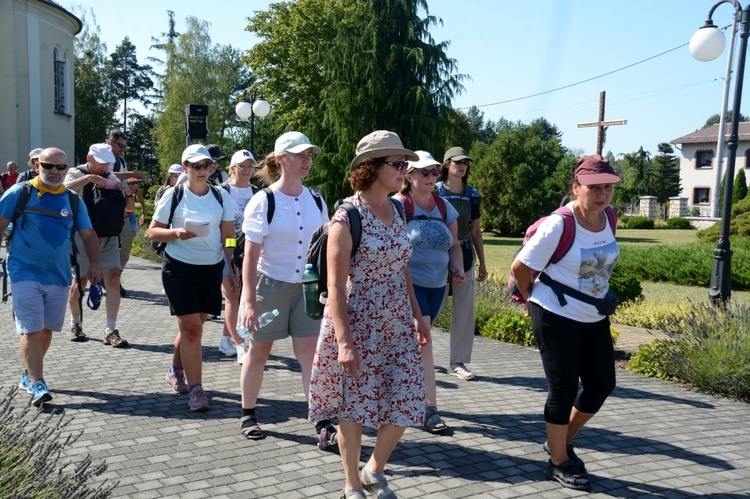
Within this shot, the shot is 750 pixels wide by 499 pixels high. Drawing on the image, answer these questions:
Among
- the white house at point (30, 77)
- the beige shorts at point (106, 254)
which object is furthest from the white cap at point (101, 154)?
the white house at point (30, 77)

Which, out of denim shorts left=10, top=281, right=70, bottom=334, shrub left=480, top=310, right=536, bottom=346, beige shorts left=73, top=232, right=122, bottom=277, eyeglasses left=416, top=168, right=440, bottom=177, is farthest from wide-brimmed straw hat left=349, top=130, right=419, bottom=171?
shrub left=480, top=310, right=536, bottom=346

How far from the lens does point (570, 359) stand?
13.9 feet

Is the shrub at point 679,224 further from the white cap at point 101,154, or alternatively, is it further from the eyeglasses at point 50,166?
the eyeglasses at point 50,166

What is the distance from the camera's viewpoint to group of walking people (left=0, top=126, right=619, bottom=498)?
3.88m

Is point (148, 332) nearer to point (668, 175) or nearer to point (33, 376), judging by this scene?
point (33, 376)

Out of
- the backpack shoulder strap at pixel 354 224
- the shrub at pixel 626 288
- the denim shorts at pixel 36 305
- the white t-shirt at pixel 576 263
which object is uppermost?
the backpack shoulder strap at pixel 354 224

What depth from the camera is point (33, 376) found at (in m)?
5.85

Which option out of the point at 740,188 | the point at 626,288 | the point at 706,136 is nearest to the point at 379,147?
the point at 626,288

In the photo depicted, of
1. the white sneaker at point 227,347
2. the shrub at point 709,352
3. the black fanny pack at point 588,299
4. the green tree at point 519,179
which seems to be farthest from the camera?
the green tree at point 519,179

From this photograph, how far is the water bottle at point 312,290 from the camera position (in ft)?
13.0

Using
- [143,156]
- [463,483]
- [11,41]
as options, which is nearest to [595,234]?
[463,483]

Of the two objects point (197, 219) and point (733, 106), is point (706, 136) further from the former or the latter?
point (197, 219)

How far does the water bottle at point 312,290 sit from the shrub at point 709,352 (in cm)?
421

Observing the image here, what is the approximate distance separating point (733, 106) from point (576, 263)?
5.61 meters
